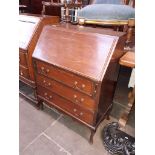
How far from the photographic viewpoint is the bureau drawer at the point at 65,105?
105 centimetres

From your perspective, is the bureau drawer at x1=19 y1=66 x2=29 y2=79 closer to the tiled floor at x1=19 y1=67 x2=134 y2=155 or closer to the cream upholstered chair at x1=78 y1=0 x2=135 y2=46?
the tiled floor at x1=19 y1=67 x2=134 y2=155

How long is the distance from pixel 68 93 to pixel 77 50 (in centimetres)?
29

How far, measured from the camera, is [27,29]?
4.48ft

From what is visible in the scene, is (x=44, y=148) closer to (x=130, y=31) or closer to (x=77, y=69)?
(x=77, y=69)

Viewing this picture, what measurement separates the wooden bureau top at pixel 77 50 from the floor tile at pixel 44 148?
1.85 ft

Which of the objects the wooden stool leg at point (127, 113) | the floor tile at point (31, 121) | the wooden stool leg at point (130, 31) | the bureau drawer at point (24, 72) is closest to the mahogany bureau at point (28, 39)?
the bureau drawer at point (24, 72)

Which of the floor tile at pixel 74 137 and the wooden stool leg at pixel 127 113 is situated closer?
the floor tile at pixel 74 137

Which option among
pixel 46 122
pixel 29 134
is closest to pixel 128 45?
pixel 46 122

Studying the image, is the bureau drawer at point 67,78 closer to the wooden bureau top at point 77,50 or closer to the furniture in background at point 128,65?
the wooden bureau top at point 77,50

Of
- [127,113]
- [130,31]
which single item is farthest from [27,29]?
[127,113]

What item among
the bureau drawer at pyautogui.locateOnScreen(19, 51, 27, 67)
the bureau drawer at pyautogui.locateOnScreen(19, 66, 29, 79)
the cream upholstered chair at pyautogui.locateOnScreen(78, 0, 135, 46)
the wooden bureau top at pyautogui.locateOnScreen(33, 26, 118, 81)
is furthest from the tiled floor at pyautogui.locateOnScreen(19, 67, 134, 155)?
the cream upholstered chair at pyautogui.locateOnScreen(78, 0, 135, 46)

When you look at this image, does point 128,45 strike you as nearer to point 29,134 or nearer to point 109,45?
point 109,45
